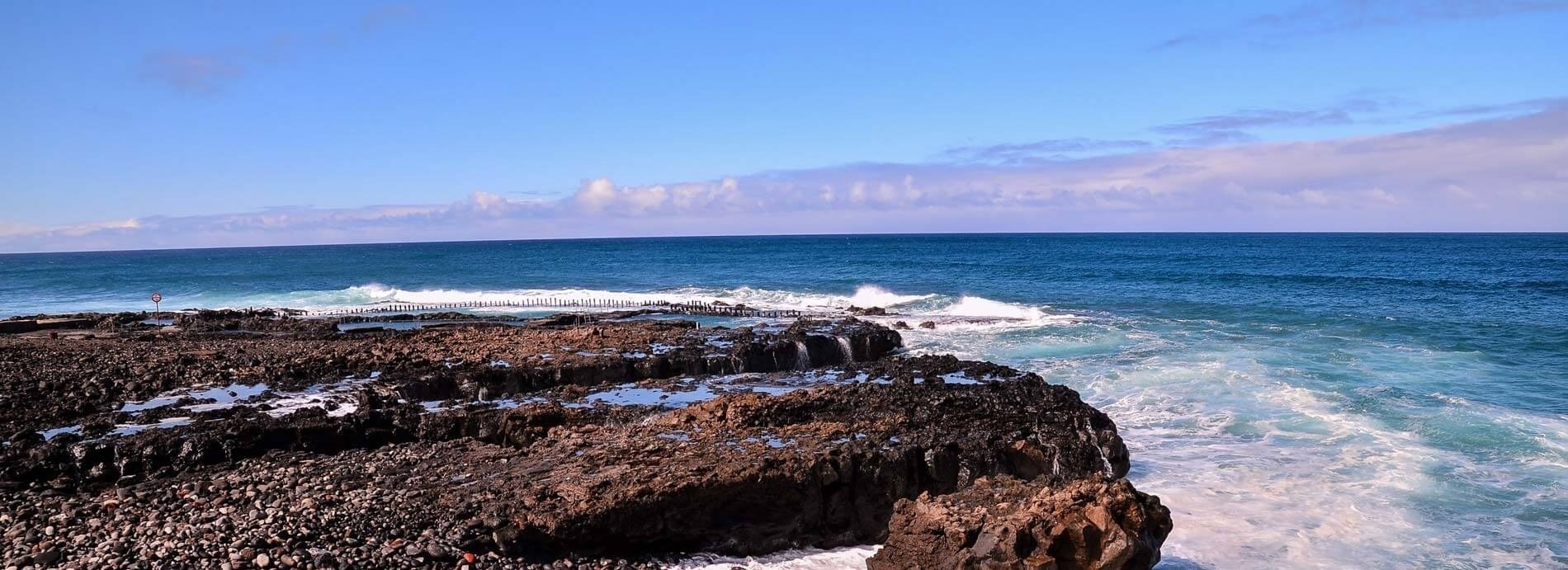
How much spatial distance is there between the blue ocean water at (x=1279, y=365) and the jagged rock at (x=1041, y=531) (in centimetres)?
303

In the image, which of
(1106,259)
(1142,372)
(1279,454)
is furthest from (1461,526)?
(1106,259)

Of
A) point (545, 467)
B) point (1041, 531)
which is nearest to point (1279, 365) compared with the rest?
point (1041, 531)

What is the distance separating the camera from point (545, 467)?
1270cm

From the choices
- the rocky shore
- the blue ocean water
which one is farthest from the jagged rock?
the blue ocean water

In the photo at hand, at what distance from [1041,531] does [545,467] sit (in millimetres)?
6734

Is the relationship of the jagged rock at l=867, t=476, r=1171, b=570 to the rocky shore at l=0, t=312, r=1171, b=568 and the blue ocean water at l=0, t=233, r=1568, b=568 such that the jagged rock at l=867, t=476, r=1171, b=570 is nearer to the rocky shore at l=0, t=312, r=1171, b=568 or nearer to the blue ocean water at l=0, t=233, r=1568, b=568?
the rocky shore at l=0, t=312, r=1171, b=568

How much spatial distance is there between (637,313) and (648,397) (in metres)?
20.1

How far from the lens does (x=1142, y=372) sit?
81.1 ft

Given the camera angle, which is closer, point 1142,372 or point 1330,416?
point 1330,416

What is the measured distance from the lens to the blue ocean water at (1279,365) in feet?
44.3

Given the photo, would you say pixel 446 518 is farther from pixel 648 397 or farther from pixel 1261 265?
pixel 1261 265

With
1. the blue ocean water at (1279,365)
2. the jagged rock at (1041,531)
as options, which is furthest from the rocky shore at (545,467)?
the blue ocean water at (1279,365)

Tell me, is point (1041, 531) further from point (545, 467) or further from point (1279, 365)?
Result: point (1279, 365)

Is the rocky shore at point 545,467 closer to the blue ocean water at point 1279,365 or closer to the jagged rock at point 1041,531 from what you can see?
the jagged rock at point 1041,531
